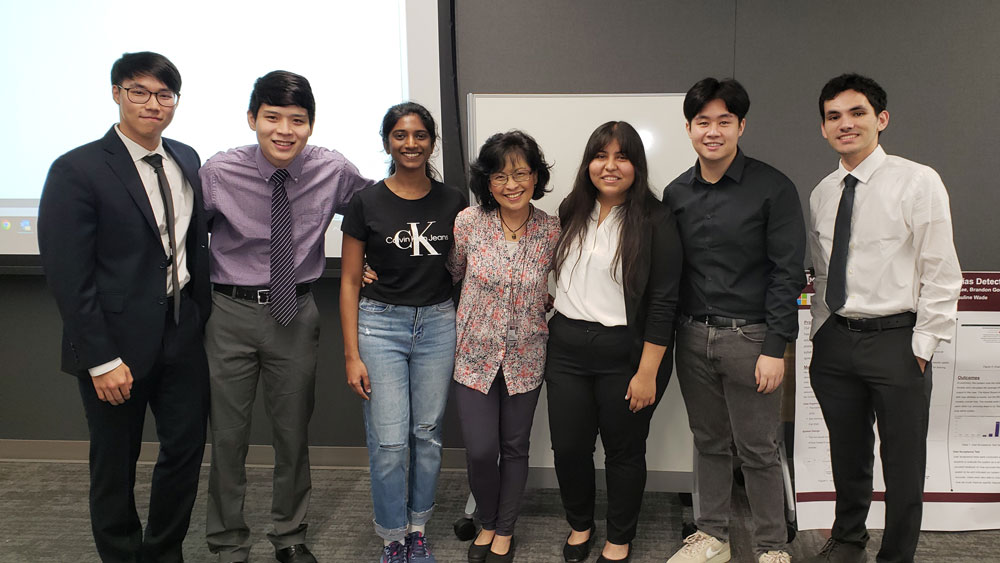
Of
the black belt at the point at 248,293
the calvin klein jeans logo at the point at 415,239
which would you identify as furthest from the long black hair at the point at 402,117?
the black belt at the point at 248,293

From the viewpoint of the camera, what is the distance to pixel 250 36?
2.59 meters

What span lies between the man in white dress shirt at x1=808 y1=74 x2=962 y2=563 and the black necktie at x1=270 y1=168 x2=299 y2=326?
1.71m

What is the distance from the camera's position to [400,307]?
6.24 ft

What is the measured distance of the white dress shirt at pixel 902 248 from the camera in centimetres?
169

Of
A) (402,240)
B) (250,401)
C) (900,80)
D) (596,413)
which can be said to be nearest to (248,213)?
(402,240)

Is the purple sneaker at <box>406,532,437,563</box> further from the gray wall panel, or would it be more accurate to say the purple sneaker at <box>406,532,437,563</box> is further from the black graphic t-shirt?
the gray wall panel

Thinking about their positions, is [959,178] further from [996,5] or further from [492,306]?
[492,306]

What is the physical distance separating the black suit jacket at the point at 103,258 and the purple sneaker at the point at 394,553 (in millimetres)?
970

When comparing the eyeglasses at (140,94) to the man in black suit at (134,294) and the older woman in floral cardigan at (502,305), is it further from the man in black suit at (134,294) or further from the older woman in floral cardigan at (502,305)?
the older woman in floral cardigan at (502,305)

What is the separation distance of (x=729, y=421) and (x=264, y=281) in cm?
159

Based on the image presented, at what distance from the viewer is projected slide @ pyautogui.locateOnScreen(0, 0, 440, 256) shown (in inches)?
101

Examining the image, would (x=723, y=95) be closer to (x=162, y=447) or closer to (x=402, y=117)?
(x=402, y=117)

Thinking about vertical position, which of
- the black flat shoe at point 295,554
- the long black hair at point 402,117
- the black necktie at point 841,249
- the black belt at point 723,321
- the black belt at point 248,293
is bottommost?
the black flat shoe at point 295,554

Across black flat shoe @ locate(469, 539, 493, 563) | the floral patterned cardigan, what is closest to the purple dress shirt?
the floral patterned cardigan
